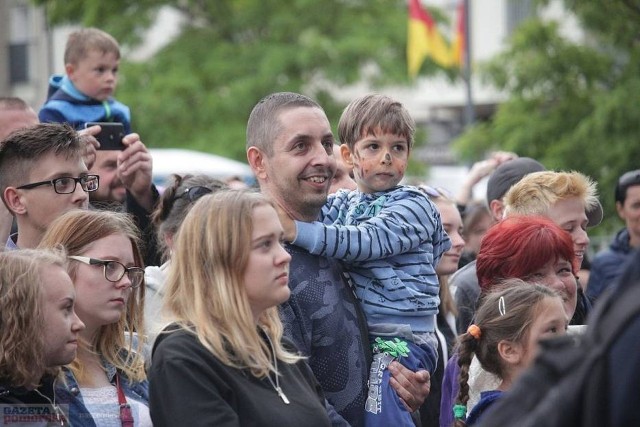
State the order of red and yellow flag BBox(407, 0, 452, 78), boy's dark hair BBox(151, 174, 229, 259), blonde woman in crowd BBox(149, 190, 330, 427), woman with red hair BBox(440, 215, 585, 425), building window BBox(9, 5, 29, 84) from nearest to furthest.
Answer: blonde woman in crowd BBox(149, 190, 330, 427)
woman with red hair BBox(440, 215, 585, 425)
boy's dark hair BBox(151, 174, 229, 259)
red and yellow flag BBox(407, 0, 452, 78)
building window BBox(9, 5, 29, 84)

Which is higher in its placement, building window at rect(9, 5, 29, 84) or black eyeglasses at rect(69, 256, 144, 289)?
black eyeglasses at rect(69, 256, 144, 289)

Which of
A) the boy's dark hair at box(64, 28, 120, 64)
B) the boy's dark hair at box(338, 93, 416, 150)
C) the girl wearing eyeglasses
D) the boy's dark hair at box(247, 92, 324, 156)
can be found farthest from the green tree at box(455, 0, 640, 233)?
the girl wearing eyeglasses

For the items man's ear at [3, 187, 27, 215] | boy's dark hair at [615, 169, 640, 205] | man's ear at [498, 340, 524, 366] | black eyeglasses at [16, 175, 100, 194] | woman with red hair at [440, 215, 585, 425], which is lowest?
boy's dark hair at [615, 169, 640, 205]

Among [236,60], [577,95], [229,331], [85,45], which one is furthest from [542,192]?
[236,60]

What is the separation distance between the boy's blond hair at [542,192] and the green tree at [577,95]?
8358 millimetres

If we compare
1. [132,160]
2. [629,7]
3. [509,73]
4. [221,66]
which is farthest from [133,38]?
[132,160]

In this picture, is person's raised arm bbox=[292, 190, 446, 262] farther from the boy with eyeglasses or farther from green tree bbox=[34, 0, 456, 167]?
green tree bbox=[34, 0, 456, 167]

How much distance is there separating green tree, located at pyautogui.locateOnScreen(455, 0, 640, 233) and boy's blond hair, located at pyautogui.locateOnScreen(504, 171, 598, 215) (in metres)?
8.36

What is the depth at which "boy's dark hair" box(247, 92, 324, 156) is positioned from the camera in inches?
182

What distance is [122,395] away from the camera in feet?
14.0

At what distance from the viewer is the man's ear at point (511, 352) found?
465cm

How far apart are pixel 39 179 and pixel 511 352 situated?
2163mm

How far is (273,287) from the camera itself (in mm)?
3855

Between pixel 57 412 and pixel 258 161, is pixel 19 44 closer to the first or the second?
pixel 258 161
